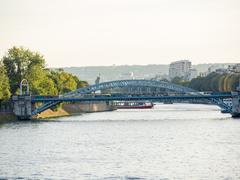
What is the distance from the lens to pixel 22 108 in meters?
120

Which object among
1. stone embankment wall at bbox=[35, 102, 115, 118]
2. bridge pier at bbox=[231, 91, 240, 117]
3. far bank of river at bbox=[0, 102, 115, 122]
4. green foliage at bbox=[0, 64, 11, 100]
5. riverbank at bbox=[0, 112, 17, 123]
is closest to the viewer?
riverbank at bbox=[0, 112, 17, 123]

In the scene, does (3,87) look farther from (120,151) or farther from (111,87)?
(120,151)

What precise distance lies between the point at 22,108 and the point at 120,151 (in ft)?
172

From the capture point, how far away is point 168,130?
9450cm

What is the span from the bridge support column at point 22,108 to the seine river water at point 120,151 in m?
15.7

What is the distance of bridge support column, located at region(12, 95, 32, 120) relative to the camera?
393ft

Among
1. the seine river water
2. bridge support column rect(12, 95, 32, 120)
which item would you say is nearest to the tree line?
bridge support column rect(12, 95, 32, 120)

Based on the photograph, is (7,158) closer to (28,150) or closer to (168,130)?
(28,150)

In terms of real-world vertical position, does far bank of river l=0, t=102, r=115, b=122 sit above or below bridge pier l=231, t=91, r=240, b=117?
below

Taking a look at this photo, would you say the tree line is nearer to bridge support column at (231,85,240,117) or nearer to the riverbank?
the riverbank

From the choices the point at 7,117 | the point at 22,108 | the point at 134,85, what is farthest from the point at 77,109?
the point at 7,117

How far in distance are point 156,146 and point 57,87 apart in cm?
7657

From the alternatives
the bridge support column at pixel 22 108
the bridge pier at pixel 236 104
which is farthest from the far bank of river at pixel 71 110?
the bridge pier at pixel 236 104

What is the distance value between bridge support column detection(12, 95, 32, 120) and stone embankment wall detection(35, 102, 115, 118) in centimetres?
563
